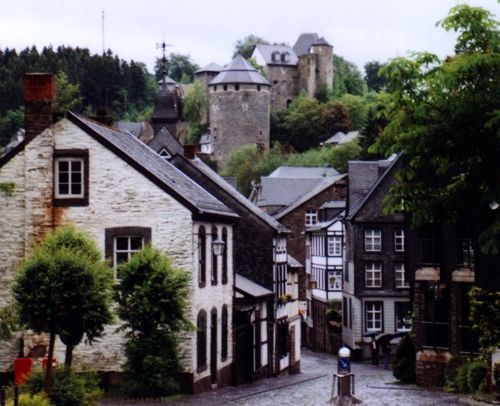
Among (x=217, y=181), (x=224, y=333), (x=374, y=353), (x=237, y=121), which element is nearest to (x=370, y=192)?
(x=374, y=353)

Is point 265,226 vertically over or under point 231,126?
under

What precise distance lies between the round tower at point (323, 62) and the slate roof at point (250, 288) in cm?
14279

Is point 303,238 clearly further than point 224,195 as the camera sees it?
Yes

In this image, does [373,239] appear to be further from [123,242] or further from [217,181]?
[123,242]

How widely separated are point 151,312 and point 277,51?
535ft

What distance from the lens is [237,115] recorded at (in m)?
163

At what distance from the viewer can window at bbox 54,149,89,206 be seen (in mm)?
34844

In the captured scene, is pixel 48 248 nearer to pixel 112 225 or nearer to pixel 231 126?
pixel 112 225

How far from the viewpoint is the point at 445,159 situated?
104 feet

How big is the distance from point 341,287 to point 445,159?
4413cm

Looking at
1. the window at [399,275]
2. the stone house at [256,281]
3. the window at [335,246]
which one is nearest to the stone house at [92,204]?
the stone house at [256,281]

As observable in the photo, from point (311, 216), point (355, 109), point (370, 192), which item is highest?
point (355, 109)

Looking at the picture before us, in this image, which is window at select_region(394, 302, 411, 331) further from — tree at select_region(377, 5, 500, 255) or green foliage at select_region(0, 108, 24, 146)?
green foliage at select_region(0, 108, 24, 146)

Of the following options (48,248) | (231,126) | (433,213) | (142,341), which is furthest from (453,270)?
(231,126)
